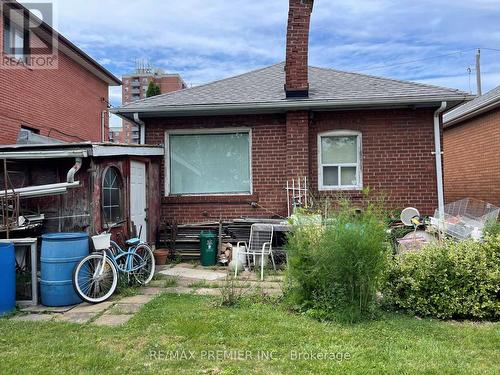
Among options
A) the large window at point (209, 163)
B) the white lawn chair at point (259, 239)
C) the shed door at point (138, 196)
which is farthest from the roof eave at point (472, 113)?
the shed door at point (138, 196)

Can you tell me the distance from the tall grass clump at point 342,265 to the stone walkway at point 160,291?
1.01m

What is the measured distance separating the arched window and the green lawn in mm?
2599

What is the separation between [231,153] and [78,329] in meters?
5.71

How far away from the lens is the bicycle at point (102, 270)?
5.91 meters

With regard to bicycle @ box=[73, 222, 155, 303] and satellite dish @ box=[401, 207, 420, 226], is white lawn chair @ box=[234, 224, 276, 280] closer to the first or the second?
bicycle @ box=[73, 222, 155, 303]

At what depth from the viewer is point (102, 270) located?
611 centimetres

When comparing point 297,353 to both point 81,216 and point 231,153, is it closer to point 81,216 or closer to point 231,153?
point 81,216

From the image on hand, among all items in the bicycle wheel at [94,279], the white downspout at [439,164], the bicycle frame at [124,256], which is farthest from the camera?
the white downspout at [439,164]

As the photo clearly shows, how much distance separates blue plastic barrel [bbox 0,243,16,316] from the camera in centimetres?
549

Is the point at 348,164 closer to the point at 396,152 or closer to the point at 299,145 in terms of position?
the point at 396,152

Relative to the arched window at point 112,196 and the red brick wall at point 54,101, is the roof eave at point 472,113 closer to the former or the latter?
the arched window at point 112,196

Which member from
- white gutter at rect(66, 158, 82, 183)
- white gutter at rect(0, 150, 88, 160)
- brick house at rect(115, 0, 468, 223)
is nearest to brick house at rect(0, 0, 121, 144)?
brick house at rect(115, 0, 468, 223)

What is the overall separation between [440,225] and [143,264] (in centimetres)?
531

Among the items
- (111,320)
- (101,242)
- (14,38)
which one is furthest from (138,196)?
(14,38)
